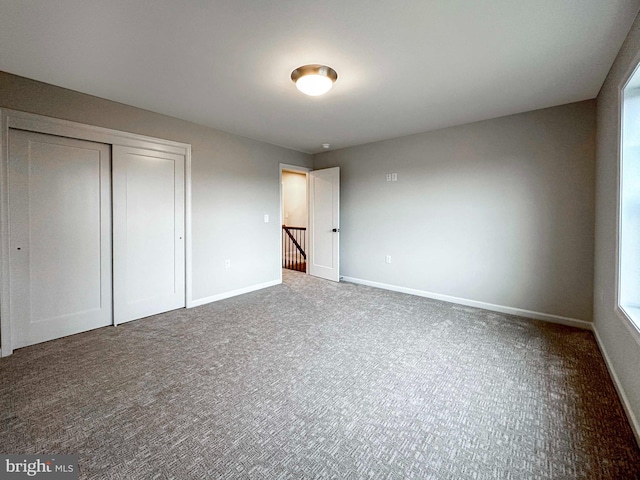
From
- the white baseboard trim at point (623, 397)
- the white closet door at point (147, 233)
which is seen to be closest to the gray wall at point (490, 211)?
the white baseboard trim at point (623, 397)

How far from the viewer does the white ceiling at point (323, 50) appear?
171cm

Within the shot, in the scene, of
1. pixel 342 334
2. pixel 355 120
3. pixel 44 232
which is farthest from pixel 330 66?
pixel 44 232

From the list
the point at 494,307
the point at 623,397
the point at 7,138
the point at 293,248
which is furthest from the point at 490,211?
the point at 293,248

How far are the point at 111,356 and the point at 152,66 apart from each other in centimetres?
252

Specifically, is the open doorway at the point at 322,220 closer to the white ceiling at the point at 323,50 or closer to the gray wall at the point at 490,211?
the gray wall at the point at 490,211

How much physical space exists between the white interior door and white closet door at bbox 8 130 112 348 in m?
3.35

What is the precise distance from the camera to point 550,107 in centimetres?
319

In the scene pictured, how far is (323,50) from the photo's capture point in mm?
2121

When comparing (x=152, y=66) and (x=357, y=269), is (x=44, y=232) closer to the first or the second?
(x=152, y=66)

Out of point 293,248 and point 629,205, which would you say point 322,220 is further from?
point 629,205

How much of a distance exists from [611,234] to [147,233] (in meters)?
4.59

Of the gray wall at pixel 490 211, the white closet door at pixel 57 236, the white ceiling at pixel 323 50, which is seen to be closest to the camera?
the white ceiling at pixel 323 50

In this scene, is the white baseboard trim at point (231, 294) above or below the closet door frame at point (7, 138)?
below

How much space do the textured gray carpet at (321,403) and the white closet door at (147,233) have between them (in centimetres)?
43
